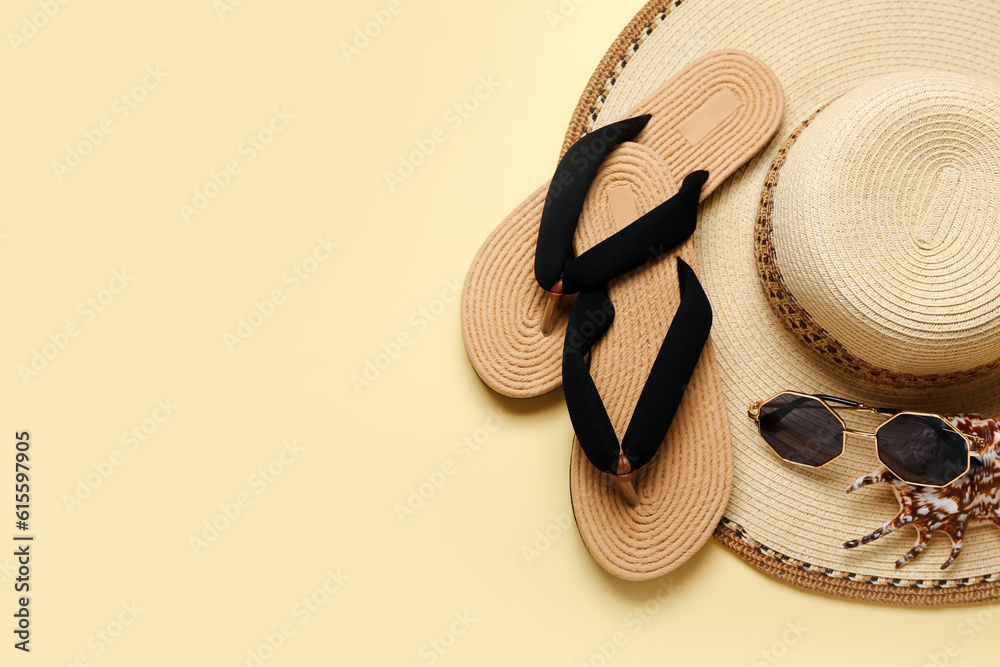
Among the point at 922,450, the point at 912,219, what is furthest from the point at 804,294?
the point at 922,450

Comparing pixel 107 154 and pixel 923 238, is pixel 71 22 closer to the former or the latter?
pixel 107 154

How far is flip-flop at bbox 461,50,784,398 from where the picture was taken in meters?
0.90

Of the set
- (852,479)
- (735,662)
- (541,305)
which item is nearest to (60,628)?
(541,305)

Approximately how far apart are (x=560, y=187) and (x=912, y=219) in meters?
0.44

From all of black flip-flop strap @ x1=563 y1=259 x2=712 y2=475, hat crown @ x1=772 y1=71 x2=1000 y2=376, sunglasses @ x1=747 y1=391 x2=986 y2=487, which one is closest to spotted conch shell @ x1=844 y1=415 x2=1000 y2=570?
sunglasses @ x1=747 y1=391 x2=986 y2=487

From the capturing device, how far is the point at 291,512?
3.14ft

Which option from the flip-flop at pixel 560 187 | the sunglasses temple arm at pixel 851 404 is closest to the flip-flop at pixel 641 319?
the flip-flop at pixel 560 187

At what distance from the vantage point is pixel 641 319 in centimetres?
90

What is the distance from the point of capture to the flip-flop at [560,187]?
90cm

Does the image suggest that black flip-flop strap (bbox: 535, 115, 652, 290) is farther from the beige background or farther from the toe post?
the toe post

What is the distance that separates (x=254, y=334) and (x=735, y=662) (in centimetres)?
87

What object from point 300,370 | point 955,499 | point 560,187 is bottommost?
point 955,499

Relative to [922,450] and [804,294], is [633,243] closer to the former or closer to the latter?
[804,294]

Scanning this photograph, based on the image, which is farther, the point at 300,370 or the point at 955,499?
the point at 300,370
